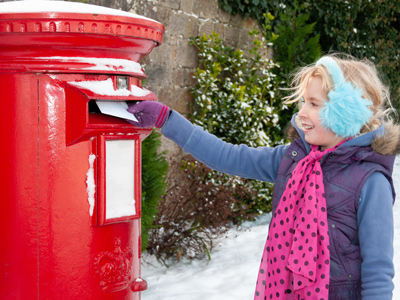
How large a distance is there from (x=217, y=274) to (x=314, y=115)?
2270 millimetres

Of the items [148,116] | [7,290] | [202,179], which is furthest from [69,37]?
[202,179]

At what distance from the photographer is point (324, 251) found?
5.70ft

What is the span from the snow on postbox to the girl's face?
23.4 inches

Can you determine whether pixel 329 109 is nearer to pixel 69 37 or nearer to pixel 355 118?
pixel 355 118

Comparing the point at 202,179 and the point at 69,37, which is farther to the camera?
the point at 202,179

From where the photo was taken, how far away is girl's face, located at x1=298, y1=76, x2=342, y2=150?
1.81 meters

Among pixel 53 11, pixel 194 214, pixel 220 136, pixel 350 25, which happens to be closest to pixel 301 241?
pixel 53 11

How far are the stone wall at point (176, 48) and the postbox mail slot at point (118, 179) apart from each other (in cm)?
277

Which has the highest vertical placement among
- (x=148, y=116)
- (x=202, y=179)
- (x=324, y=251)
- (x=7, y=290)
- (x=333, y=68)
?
(x=333, y=68)

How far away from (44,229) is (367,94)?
1174 millimetres

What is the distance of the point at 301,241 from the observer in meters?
1.78

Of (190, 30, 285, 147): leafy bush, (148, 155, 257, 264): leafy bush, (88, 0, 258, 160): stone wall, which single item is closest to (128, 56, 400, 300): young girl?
(148, 155, 257, 264): leafy bush

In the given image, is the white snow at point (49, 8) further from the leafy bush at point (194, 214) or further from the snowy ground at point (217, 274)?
the leafy bush at point (194, 214)

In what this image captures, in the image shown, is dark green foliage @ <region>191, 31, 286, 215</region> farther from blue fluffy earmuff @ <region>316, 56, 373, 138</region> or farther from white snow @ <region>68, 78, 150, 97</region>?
white snow @ <region>68, 78, 150, 97</region>
